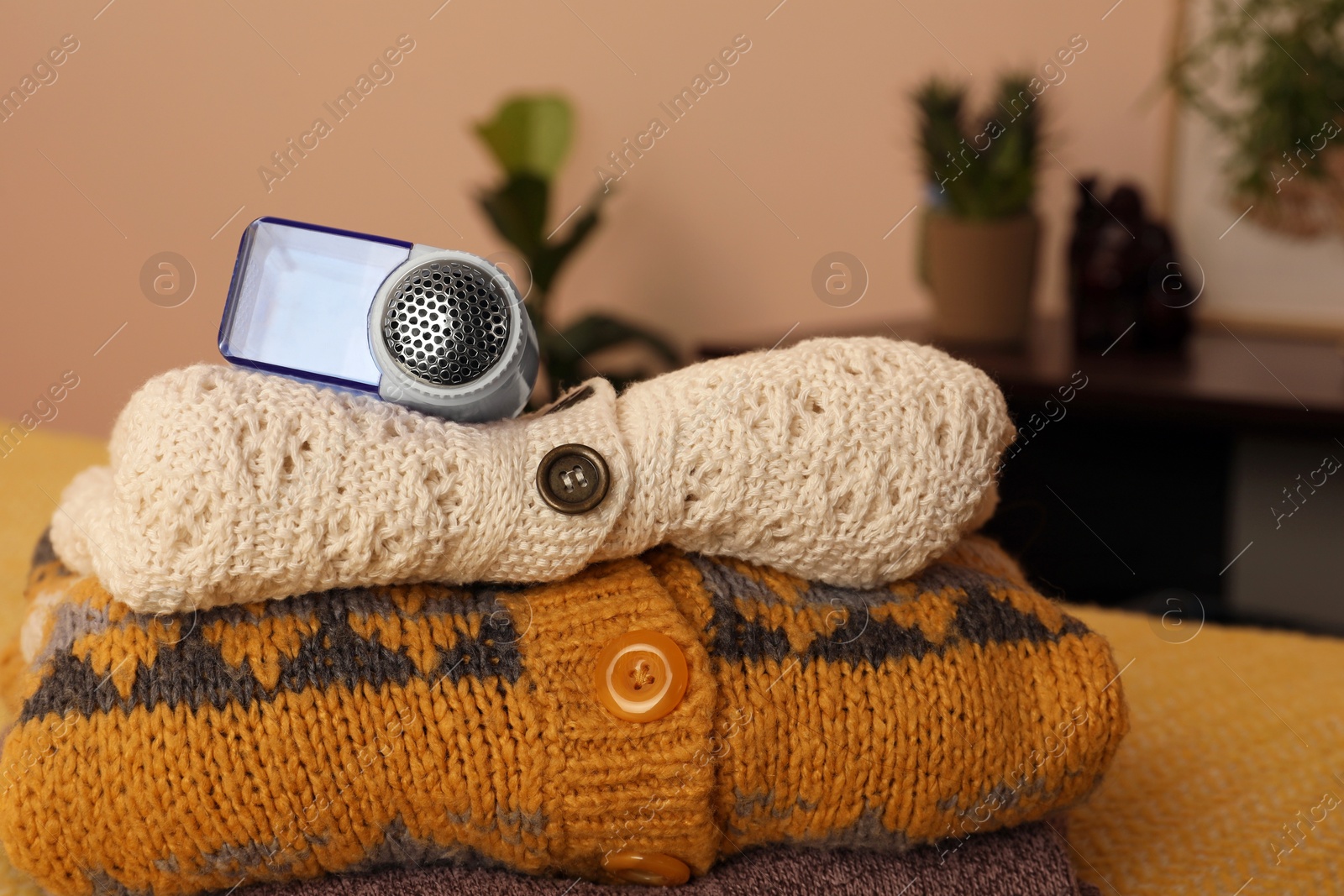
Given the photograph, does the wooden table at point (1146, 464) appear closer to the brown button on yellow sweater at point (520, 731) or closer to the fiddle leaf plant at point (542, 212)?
the fiddle leaf plant at point (542, 212)

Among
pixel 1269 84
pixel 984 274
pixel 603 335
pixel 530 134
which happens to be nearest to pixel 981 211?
pixel 984 274

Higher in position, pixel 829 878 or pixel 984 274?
pixel 984 274

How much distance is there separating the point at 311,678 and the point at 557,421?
15cm

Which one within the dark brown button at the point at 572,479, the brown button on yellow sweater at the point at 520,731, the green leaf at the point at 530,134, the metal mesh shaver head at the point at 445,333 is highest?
the green leaf at the point at 530,134

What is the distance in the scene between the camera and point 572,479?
45 centimetres

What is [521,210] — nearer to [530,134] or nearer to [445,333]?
[530,134]

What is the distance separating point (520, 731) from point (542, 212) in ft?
5.63

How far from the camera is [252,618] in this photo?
46cm

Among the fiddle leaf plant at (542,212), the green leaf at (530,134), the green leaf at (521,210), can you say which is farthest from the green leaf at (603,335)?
the green leaf at (530,134)

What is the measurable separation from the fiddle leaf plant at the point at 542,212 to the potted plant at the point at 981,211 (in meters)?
0.61

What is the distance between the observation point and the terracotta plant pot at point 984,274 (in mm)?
1743

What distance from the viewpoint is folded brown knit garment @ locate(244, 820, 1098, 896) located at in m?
0.48

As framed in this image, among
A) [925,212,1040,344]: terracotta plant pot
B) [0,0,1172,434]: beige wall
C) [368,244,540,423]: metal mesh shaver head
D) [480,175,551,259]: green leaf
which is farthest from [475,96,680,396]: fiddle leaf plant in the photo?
[368,244,540,423]: metal mesh shaver head

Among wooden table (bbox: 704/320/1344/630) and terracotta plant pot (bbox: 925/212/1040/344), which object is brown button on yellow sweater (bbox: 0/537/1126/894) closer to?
wooden table (bbox: 704/320/1344/630)
